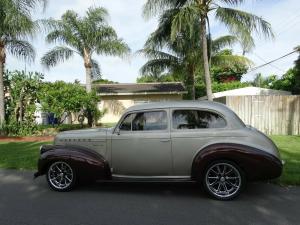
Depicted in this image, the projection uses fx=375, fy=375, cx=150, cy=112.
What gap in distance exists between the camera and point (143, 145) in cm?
688

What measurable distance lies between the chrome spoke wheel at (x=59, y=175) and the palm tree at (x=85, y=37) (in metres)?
16.6

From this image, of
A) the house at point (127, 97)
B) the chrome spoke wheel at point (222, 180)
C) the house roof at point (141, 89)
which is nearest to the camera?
the chrome spoke wheel at point (222, 180)

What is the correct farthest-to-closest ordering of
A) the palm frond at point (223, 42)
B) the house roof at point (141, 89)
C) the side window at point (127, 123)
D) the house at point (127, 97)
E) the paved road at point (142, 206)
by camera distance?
1. the house at point (127, 97)
2. the house roof at point (141, 89)
3. the palm frond at point (223, 42)
4. the side window at point (127, 123)
5. the paved road at point (142, 206)

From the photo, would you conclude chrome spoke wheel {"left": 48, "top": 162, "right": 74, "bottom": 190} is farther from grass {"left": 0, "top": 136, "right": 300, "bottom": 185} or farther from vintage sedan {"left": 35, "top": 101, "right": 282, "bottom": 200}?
grass {"left": 0, "top": 136, "right": 300, "bottom": 185}

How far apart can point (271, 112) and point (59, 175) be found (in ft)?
40.0

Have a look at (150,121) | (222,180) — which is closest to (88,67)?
(150,121)

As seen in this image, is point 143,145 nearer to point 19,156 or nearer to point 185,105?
point 185,105

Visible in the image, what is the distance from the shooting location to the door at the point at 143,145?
680 centimetres

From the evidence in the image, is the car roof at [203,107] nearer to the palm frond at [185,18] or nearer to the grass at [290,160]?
the grass at [290,160]

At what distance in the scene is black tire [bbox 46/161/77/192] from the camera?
7.17m

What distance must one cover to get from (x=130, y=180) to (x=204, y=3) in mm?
12611

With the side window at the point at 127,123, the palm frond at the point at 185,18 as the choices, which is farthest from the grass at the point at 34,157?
the palm frond at the point at 185,18

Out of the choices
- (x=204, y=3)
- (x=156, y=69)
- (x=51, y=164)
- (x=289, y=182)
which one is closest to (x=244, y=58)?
(x=156, y=69)

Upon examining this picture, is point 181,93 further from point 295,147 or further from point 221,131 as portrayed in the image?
point 221,131
